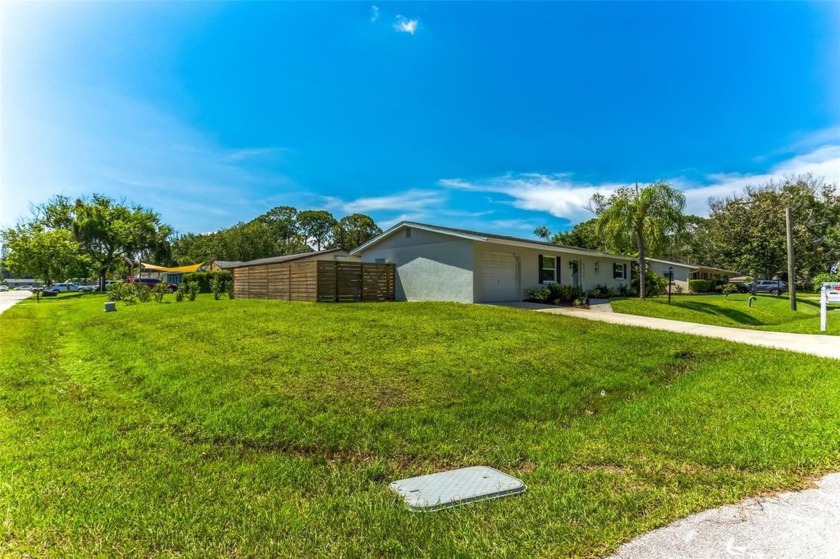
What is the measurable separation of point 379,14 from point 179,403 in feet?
27.3

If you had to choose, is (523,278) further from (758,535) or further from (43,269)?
(43,269)

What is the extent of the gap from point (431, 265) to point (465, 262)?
5.62ft

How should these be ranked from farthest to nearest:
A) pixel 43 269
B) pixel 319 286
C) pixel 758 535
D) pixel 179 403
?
pixel 43 269
pixel 319 286
pixel 179 403
pixel 758 535

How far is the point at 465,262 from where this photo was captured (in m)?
15.6

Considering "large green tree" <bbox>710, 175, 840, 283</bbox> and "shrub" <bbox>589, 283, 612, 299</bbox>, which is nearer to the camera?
"shrub" <bbox>589, 283, 612, 299</bbox>

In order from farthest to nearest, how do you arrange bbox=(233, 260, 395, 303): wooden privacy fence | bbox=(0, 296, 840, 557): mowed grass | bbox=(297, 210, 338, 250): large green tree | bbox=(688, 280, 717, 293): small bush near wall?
bbox=(297, 210, 338, 250): large green tree → bbox=(688, 280, 717, 293): small bush near wall → bbox=(233, 260, 395, 303): wooden privacy fence → bbox=(0, 296, 840, 557): mowed grass

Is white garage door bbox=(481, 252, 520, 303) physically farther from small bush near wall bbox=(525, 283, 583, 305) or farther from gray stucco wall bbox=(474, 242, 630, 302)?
small bush near wall bbox=(525, 283, 583, 305)

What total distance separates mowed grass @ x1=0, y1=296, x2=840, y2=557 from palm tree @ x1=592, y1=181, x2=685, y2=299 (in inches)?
457

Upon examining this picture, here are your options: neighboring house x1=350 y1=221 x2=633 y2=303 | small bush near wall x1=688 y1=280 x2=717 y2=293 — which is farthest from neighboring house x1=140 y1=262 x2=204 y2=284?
small bush near wall x1=688 y1=280 x2=717 y2=293

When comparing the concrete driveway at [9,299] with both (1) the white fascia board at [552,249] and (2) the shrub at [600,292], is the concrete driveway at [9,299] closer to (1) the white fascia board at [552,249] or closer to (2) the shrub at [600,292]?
(1) the white fascia board at [552,249]

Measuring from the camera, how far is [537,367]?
663 centimetres

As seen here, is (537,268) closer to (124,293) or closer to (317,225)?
(124,293)

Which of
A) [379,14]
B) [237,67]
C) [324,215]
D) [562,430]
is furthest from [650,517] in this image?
[324,215]

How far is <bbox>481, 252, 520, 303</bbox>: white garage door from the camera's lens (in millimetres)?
16125
